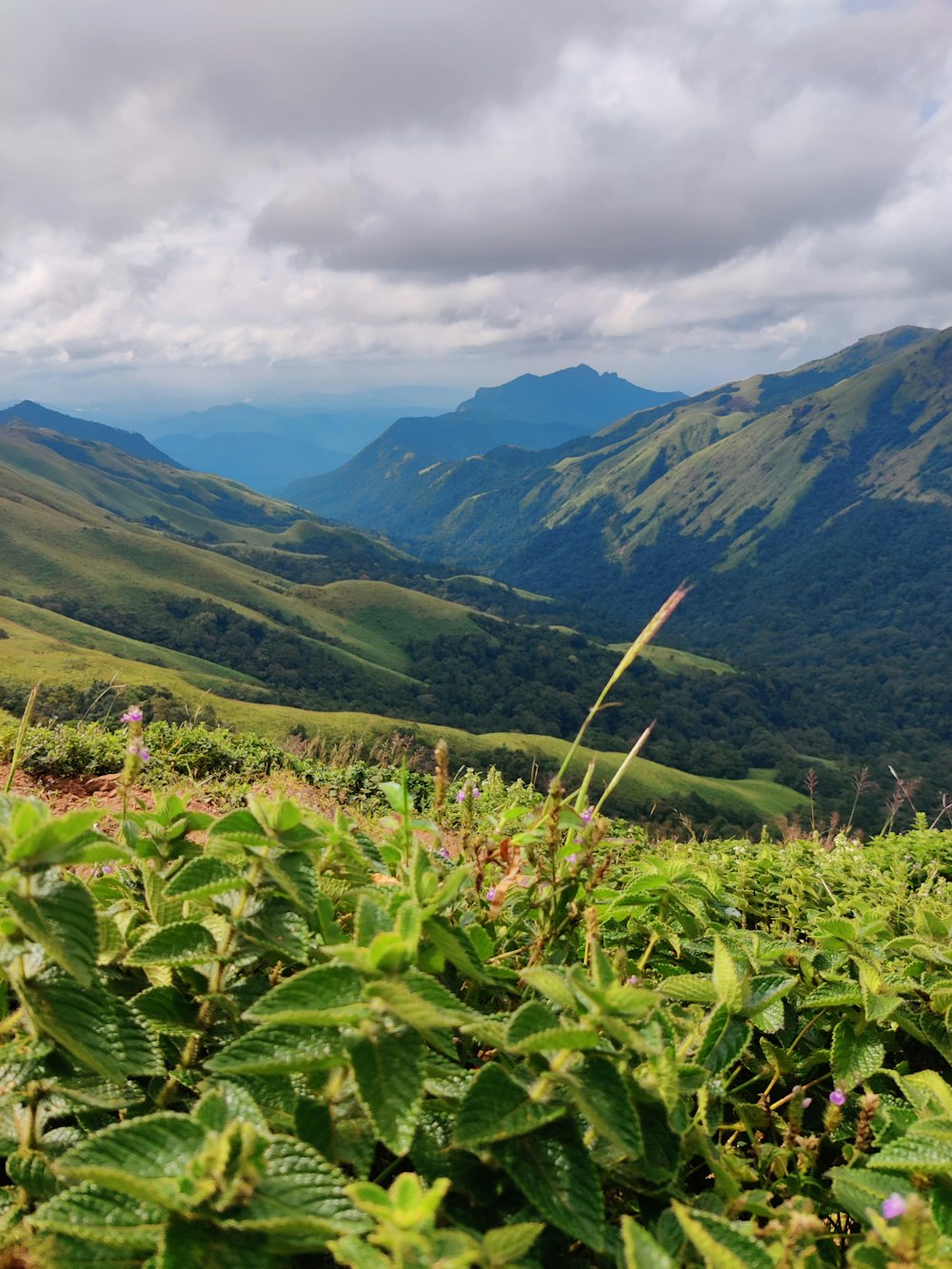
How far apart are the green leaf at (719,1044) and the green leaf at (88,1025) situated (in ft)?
5.18

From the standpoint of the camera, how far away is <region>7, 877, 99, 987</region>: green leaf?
163 centimetres

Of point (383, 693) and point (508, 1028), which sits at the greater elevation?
point (508, 1028)

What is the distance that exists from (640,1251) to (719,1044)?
1.05m

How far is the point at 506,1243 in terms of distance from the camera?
4.52ft

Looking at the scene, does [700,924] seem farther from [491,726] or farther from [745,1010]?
[491,726]

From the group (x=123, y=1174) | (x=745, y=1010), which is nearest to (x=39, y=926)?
(x=123, y=1174)

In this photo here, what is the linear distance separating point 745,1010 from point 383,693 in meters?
167

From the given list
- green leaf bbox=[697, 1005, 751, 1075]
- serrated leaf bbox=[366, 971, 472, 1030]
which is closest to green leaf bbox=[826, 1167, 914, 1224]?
green leaf bbox=[697, 1005, 751, 1075]

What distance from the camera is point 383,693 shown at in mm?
167625

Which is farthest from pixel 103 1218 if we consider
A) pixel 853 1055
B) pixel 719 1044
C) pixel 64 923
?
pixel 853 1055

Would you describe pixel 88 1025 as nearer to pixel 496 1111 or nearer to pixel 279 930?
pixel 279 930

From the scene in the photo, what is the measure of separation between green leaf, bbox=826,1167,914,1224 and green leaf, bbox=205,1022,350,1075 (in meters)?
1.35

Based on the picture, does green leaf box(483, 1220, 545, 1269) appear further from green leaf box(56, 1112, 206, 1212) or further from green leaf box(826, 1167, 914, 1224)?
green leaf box(826, 1167, 914, 1224)

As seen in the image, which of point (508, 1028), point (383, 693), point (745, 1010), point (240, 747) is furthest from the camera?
point (383, 693)
